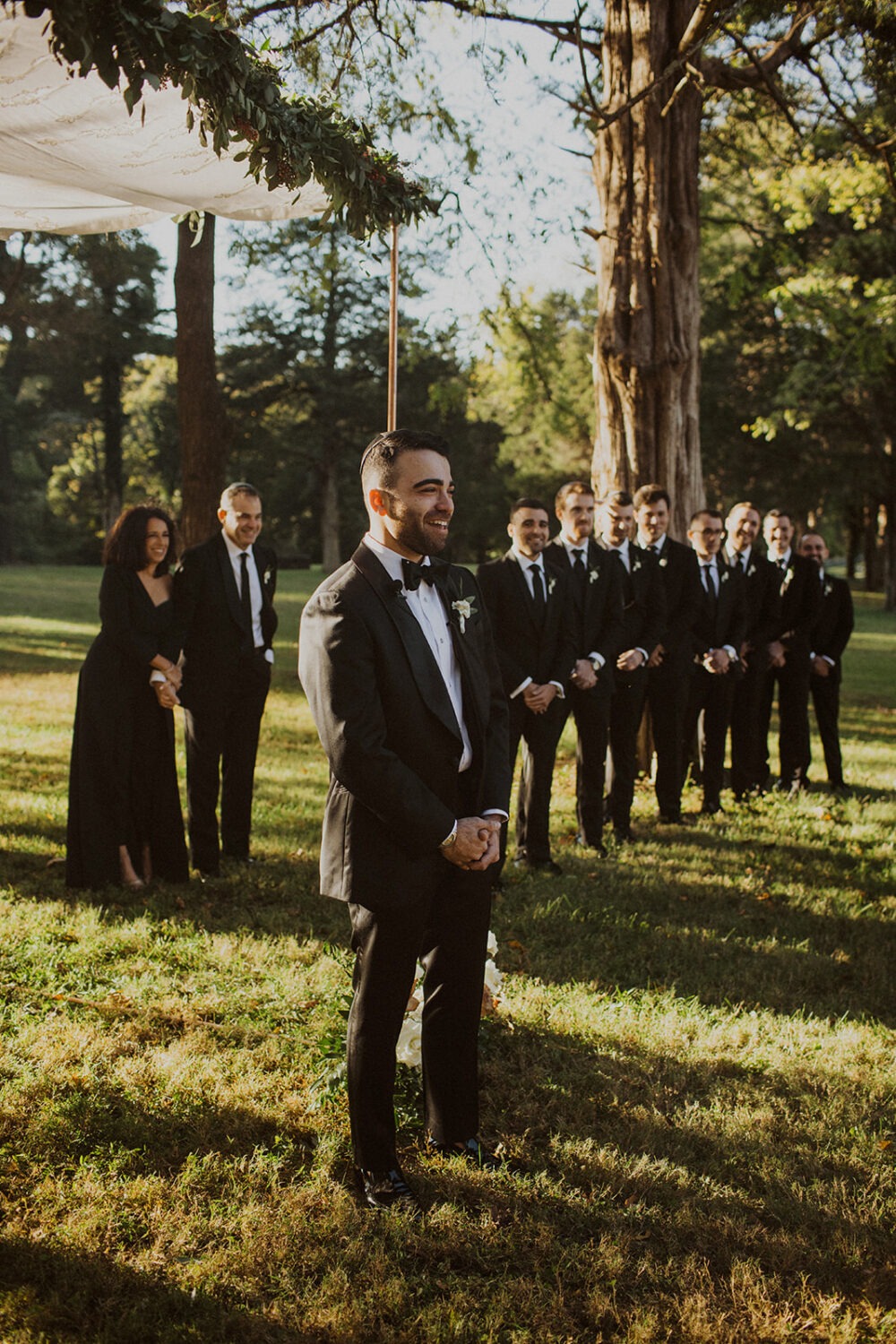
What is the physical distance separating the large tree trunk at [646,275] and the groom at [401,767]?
7.30m

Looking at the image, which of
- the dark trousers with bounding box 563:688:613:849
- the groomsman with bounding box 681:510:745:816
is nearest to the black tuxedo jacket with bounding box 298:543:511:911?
the dark trousers with bounding box 563:688:613:849

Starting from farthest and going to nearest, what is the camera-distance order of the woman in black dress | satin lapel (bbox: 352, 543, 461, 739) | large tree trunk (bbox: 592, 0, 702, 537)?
large tree trunk (bbox: 592, 0, 702, 537), the woman in black dress, satin lapel (bbox: 352, 543, 461, 739)

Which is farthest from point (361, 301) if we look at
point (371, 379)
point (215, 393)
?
point (215, 393)

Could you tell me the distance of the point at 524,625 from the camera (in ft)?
24.6

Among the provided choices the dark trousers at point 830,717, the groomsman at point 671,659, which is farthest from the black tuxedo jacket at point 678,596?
the dark trousers at point 830,717

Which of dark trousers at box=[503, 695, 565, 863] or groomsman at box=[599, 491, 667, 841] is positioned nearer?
dark trousers at box=[503, 695, 565, 863]

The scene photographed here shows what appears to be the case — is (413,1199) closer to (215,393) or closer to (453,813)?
(453,813)

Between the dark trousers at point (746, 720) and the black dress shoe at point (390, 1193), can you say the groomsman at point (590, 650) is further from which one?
the black dress shoe at point (390, 1193)

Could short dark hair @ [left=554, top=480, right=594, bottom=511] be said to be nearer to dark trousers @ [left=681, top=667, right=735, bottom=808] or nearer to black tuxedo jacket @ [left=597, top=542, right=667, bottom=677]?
black tuxedo jacket @ [left=597, top=542, right=667, bottom=677]

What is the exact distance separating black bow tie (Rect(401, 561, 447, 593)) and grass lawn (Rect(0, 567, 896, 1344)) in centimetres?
210

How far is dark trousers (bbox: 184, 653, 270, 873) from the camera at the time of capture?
24.2 feet

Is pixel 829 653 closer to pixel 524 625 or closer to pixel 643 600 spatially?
pixel 643 600

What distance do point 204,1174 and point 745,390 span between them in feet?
136

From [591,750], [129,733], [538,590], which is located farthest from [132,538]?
[591,750]
